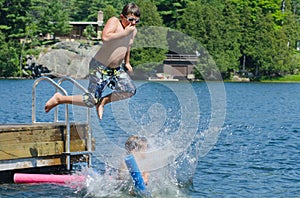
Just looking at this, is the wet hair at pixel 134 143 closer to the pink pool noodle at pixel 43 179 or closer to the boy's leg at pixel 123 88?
the boy's leg at pixel 123 88

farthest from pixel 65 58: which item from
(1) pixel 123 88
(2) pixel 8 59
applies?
(1) pixel 123 88

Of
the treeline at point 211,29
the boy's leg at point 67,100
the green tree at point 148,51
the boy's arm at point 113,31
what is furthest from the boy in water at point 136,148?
the treeline at point 211,29

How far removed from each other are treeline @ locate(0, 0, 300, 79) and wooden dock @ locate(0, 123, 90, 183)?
68625 millimetres

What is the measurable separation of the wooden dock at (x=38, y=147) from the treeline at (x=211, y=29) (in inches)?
2702

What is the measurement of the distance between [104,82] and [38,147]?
8.69 feet

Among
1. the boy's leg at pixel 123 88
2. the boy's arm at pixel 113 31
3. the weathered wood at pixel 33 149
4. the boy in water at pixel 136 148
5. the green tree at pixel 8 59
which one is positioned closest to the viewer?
the boy's arm at pixel 113 31

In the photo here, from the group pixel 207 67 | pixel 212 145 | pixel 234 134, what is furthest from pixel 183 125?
pixel 207 67

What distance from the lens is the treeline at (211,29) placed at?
3575 inches

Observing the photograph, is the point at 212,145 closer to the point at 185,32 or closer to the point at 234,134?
the point at 234,134

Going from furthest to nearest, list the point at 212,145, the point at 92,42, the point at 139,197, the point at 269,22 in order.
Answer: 1. the point at 269,22
2. the point at 92,42
3. the point at 212,145
4. the point at 139,197

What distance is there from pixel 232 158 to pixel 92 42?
240 ft

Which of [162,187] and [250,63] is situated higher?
[162,187]

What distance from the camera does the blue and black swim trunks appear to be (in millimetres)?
12023

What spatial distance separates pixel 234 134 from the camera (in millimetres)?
26781
